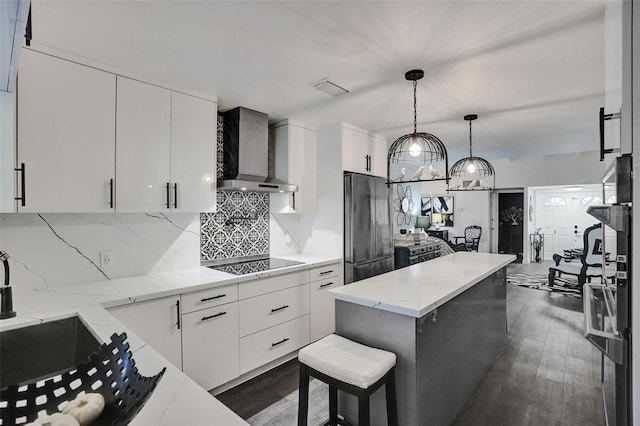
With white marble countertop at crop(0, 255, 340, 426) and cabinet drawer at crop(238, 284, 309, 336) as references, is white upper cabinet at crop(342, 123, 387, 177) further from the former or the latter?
cabinet drawer at crop(238, 284, 309, 336)

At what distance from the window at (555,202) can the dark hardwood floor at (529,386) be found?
648 centimetres

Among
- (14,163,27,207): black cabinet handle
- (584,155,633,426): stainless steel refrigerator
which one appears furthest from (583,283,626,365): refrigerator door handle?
(14,163,27,207): black cabinet handle

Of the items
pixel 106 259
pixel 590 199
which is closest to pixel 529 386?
pixel 106 259

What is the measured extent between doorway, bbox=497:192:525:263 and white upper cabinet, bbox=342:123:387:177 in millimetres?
6427

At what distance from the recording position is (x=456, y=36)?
1875 millimetres

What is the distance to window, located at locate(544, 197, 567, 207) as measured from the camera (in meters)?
8.87

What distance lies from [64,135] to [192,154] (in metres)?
0.86

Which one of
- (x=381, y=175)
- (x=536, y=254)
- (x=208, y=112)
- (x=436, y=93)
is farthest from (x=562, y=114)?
(x=536, y=254)

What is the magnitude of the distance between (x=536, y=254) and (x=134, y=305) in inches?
383

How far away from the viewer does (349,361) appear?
1.58 metres

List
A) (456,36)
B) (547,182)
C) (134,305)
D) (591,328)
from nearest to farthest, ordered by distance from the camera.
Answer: (591,328)
(456,36)
(134,305)
(547,182)

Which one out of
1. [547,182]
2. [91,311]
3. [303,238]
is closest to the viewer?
[91,311]

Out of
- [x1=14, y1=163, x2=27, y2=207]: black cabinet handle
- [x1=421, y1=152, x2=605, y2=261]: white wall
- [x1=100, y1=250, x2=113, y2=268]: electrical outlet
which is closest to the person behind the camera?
[x1=14, y1=163, x2=27, y2=207]: black cabinet handle

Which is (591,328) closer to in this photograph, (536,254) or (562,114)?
(562,114)
